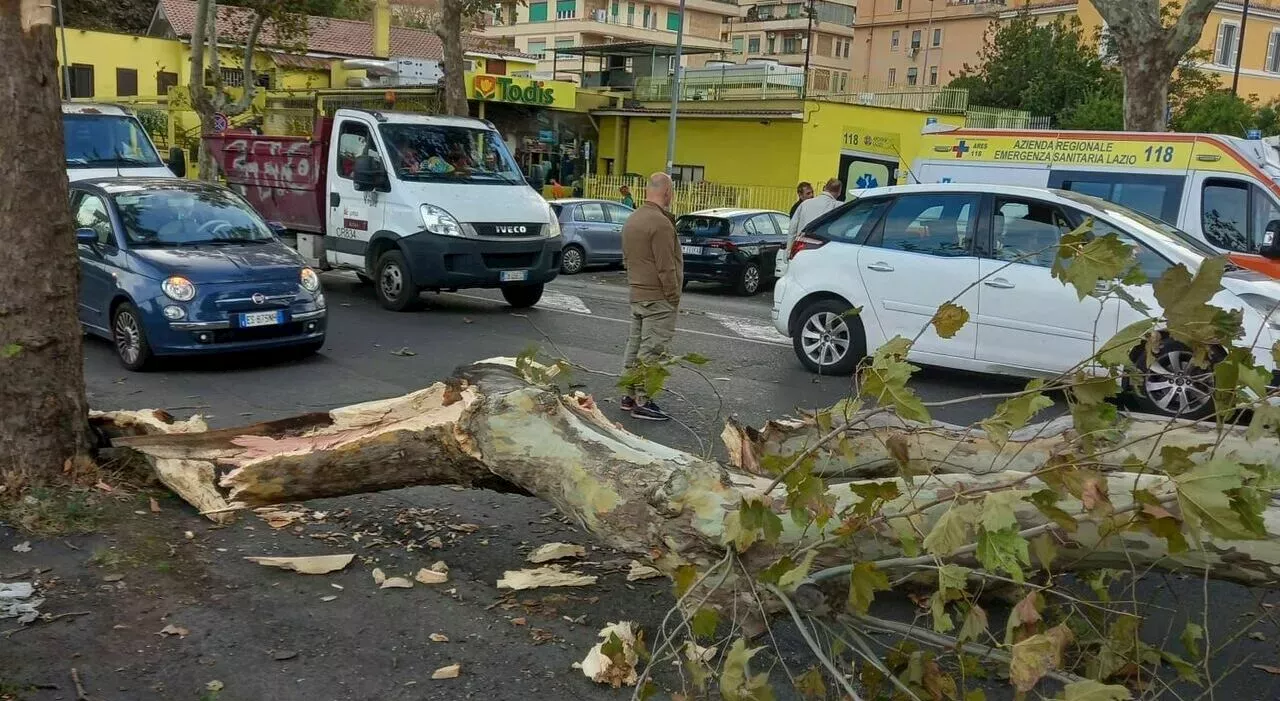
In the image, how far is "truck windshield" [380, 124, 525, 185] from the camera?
12516 millimetres

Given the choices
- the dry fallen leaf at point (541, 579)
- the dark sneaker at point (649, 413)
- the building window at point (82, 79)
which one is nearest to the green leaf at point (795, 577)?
the dry fallen leaf at point (541, 579)

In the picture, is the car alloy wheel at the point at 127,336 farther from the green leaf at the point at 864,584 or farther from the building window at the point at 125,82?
the building window at the point at 125,82

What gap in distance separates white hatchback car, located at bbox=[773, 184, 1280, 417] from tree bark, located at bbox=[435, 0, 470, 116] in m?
13.8

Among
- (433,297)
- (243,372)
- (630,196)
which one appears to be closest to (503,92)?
(630,196)

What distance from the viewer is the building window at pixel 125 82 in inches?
1613

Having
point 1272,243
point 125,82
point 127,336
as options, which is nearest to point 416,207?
point 127,336

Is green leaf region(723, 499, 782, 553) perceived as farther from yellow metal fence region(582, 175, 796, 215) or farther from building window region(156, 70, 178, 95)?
building window region(156, 70, 178, 95)

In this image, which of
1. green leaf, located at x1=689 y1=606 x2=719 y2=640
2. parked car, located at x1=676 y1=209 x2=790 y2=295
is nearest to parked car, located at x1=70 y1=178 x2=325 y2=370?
green leaf, located at x1=689 y1=606 x2=719 y2=640

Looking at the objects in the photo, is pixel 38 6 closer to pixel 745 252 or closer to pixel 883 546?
pixel 883 546

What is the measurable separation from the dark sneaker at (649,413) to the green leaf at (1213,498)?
5.10 meters

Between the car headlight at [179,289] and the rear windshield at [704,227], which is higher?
the rear windshield at [704,227]

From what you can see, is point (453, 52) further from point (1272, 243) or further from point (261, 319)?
point (1272, 243)

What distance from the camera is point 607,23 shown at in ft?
272

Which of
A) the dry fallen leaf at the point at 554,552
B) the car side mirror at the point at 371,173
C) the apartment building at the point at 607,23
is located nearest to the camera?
the dry fallen leaf at the point at 554,552
